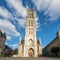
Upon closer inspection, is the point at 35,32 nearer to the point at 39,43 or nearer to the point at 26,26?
the point at 26,26

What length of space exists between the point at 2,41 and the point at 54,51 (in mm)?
21934

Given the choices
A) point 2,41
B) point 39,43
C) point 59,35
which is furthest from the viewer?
point 39,43

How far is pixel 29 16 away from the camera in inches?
4183

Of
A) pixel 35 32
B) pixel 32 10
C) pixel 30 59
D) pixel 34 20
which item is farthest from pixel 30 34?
pixel 30 59

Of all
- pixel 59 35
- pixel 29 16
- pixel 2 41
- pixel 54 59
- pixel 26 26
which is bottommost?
pixel 54 59

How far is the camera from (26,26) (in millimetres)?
101062

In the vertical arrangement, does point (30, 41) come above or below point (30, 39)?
below

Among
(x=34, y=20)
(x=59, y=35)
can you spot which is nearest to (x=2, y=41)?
(x=59, y=35)

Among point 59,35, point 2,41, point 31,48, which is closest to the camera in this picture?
point 2,41

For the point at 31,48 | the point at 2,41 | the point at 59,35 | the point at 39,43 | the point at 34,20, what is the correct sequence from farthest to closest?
the point at 39,43, the point at 34,20, the point at 31,48, the point at 59,35, the point at 2,41

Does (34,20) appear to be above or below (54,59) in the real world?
above

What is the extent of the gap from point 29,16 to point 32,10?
5.64m

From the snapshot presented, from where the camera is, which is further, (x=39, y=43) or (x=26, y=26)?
(x=39, y=43)

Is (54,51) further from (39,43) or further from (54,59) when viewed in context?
(39,43)
